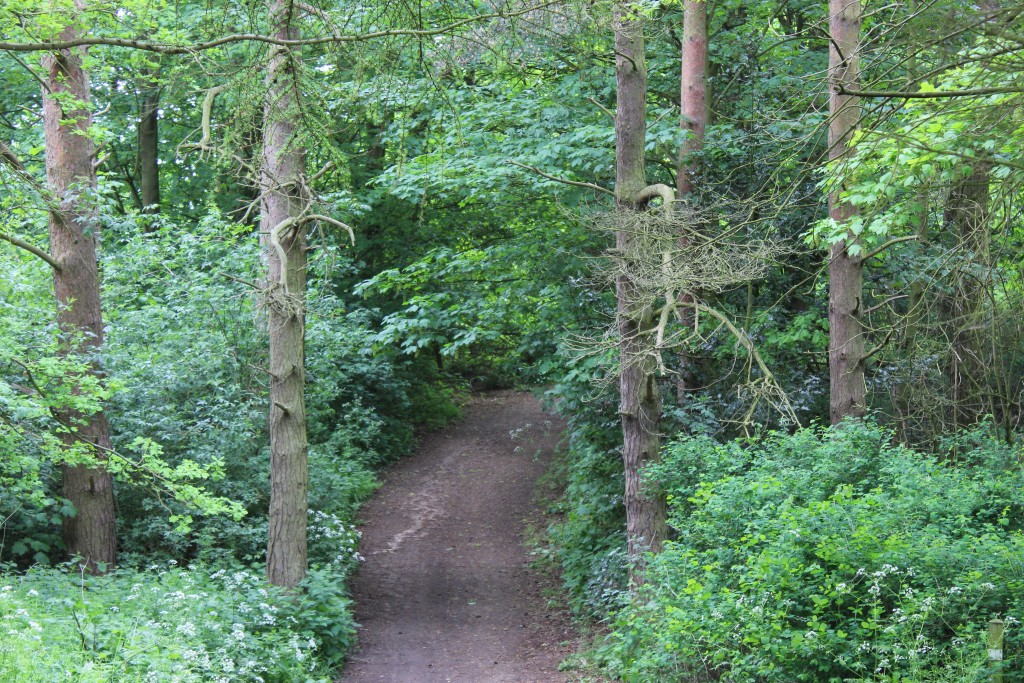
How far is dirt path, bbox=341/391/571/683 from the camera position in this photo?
1073cm

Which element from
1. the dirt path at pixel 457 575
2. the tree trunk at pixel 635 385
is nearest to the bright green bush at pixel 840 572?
the tree trunk at pixel 635 385

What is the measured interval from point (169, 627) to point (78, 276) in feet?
15.8

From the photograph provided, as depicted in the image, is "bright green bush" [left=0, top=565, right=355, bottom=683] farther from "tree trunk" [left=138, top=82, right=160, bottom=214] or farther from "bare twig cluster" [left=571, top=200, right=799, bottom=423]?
"tree trunk" [left=138, top=82, right=160, bottom=214]

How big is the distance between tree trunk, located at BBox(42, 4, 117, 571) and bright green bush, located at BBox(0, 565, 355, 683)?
0.73 m

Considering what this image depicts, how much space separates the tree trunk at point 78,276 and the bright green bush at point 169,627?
73cm

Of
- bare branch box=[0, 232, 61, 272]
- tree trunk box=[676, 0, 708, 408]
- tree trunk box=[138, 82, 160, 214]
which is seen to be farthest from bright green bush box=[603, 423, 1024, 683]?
tree trunk box=[138, 82, 160, 214]

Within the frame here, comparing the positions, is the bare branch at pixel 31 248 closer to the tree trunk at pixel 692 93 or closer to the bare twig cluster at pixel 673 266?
the bare twig cluster at pixel 673 266

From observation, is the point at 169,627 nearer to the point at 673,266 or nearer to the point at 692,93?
the point at 673,266

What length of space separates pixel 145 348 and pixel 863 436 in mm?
9433

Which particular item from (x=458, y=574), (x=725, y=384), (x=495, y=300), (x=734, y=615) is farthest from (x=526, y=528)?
(x=734, y=615)

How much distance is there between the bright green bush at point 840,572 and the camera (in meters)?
6.06

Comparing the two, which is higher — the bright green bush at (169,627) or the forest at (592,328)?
the forest at (592,328)

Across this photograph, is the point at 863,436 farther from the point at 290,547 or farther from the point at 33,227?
the point at 33,227

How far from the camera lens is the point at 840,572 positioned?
6.71 m
